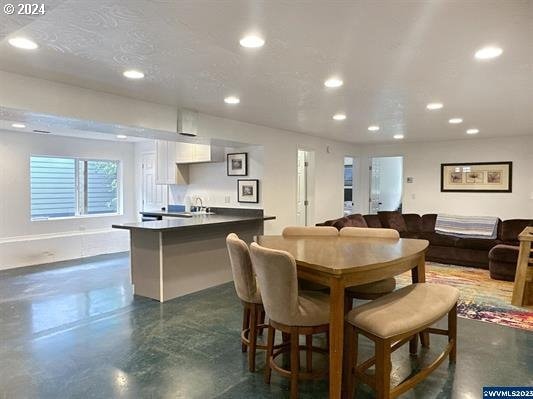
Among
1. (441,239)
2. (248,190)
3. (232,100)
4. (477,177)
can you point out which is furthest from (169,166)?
(477,177)

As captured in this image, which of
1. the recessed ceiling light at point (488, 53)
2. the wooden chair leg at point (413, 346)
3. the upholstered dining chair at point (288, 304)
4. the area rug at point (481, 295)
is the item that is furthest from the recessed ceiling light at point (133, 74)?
the area rug at point (481, 295)

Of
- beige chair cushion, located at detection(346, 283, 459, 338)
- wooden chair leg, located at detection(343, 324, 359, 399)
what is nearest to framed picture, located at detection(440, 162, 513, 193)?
beige chair cushion, located at detection(346, 283, 459, 338)

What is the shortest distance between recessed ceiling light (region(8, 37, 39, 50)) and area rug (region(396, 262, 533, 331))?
4527 millimetres

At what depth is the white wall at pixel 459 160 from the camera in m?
6.77

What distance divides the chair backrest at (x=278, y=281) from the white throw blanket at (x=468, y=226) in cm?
555

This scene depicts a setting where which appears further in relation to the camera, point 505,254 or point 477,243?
point 477,243

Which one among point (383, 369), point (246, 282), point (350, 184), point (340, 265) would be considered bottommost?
point (383, 369)

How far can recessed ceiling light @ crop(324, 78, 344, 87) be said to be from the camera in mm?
3262

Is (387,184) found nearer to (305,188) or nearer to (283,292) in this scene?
(305,188)

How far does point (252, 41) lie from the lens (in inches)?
94.1

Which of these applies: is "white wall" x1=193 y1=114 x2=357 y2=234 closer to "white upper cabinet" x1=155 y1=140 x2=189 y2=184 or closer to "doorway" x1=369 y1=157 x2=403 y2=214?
"doorway" x1=369 y1=157 x2=403 y2=214

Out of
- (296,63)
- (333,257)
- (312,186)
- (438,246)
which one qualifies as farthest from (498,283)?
(296,63)

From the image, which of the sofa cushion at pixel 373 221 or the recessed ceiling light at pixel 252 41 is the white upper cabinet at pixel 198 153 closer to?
the sofa cushion at pixel 373 221

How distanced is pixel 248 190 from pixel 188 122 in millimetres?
1738
